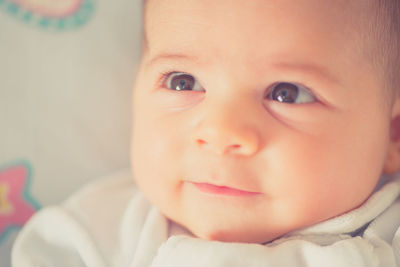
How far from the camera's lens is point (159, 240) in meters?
1.09

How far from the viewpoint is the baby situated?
93 centimetres

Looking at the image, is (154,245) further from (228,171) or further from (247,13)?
(247,13)

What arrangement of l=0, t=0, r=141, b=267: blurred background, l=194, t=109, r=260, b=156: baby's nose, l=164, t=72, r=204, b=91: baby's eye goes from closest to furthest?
l=194, t=109, r=260, b=156: baby's nose < l=164, t=72, r=204, b=91: baby's eye < l=0, t=0, r=141, b=267: blurred background

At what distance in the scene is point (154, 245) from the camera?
42.5 inches

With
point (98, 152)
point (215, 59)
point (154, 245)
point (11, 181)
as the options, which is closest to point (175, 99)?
point (215, 59)

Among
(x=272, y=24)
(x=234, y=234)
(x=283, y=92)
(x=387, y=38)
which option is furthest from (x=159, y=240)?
(x=387, y=38)

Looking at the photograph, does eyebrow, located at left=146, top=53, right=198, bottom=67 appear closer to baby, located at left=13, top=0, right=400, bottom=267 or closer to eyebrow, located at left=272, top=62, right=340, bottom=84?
baby, located at left=13, top=0, right=400, bottom=267

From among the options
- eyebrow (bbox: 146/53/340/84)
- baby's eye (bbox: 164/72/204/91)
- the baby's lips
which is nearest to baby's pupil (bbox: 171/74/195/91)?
baby's eye (bbox: 164/72/204/91)

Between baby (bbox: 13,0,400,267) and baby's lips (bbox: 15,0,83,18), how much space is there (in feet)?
1.38

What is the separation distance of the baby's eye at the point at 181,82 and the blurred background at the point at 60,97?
1.11ft

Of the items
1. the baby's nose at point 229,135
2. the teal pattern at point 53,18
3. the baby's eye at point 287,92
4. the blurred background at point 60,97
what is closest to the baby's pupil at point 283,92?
the baby's eye at point 287,92

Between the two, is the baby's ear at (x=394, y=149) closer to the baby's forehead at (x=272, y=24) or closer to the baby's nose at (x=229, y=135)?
the baby's forehead at (x=272, y=24)

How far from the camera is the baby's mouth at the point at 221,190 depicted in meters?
0.98

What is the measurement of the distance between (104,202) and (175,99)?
1.34 feet
